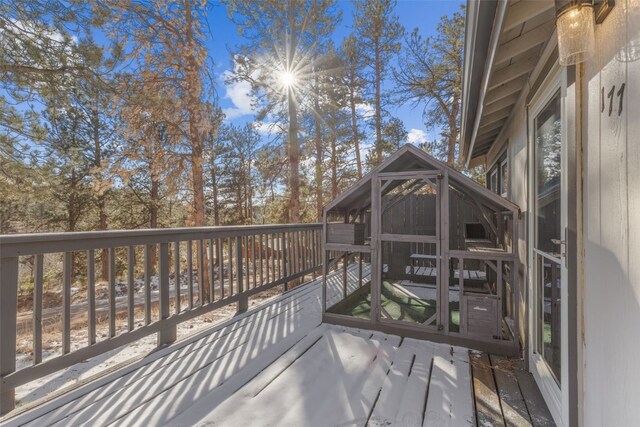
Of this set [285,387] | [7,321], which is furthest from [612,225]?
[7,321]

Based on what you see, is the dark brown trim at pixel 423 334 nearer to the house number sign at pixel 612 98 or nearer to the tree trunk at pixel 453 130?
the house number sign at pixel 612 98

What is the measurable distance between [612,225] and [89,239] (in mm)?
3165

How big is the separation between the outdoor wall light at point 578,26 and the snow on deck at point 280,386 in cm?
216

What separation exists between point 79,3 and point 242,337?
6.54m

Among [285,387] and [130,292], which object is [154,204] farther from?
[285,387]

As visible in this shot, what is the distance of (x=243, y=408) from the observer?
6.54ft

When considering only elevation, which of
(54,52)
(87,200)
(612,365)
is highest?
(54,52)

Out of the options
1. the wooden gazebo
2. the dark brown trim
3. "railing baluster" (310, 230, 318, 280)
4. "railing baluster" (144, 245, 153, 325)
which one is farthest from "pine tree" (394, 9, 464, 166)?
"railing baluster" (144, 245, 153, 325)

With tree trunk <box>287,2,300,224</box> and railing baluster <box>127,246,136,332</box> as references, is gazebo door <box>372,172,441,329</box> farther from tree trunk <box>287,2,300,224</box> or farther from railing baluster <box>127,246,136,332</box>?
tree trunk <box>287,2,300,224</box>

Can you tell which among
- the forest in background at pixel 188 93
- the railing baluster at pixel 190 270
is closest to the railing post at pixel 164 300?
the railing baluster at pixel 190 270

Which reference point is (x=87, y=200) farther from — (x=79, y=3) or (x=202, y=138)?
(x=79, y=3)

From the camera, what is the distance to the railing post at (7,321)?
1.80m

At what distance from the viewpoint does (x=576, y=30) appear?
4.41ft

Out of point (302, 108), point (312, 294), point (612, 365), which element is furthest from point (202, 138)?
point (612, 365)
